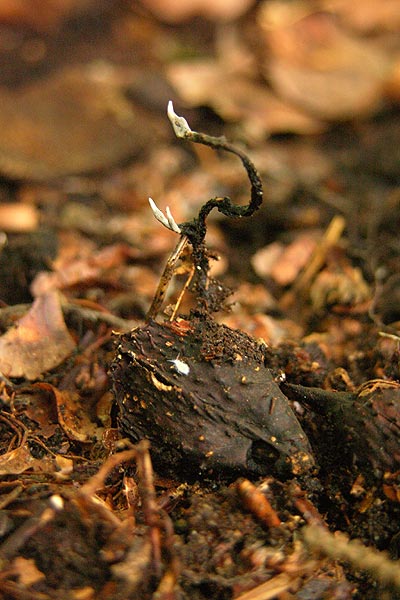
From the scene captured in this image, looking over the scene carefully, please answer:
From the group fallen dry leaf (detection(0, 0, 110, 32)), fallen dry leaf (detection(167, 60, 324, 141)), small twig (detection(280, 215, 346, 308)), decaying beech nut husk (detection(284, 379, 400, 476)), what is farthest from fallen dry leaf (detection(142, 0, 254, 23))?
decaying beech nut husk (detection(284, 379, 400, 476))

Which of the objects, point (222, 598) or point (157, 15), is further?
point (157, 15)

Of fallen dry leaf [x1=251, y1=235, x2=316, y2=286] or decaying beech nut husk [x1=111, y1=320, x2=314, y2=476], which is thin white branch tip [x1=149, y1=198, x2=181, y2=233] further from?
fallen dry leaf [x1=251, y1=235, x2=316, y2=286]

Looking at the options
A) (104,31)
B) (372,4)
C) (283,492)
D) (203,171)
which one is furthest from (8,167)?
(372,4)

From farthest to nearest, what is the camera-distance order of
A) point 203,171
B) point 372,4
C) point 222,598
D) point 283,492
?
1. point 372,4
2. point 203,171
3. point 283,492
4. point 222,598

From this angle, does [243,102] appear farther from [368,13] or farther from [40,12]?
[40,12]

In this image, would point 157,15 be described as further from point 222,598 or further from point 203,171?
point 222,598

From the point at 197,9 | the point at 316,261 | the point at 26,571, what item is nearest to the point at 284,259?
the point at 316,261

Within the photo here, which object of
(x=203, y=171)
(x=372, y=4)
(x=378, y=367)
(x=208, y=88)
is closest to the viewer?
(x=378, y=367)
